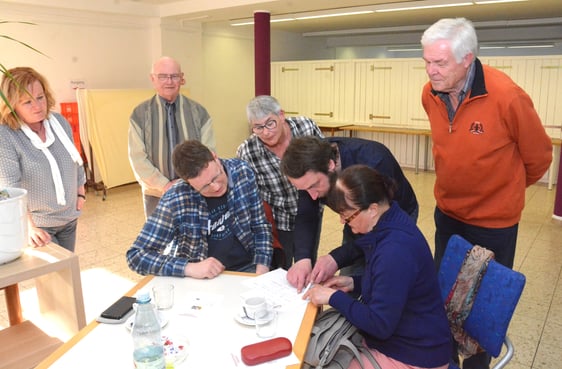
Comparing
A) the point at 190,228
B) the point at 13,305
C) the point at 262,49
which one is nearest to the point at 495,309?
the point at 190,228

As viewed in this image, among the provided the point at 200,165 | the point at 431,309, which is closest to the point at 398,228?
the point at 431,309

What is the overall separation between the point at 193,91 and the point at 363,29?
158 inches

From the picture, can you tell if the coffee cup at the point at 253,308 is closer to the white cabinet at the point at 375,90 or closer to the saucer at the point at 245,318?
the saucer at the point at 245,318

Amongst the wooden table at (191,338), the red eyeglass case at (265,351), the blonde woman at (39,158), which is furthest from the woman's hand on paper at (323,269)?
the blonde woman at (39,158)

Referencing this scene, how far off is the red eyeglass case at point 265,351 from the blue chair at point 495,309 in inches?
28.7

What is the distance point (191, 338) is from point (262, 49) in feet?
20.0

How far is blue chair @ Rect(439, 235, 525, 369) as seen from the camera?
1584 millimetres

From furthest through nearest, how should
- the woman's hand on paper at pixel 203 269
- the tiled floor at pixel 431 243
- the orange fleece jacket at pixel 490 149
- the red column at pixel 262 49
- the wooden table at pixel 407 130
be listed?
the wooden table at pixel 407 130, the red column at pixel 262 49, the tiled floor at pixel 431 243, the orange fleece jacket at pixel 490 149, the woman's hand on paper at pixel 203 269

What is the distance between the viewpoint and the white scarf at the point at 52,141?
236 centimetres

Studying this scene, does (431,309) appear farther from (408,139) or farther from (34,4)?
(408,139)

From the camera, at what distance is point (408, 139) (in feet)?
27.7

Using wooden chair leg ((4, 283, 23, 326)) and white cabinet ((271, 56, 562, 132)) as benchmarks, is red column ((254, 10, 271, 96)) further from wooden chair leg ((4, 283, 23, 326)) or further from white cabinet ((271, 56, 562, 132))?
wooden chair leg ((4, 283, 23, 326))

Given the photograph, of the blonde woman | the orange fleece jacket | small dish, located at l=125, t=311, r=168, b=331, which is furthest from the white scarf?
the orange fleece jacket

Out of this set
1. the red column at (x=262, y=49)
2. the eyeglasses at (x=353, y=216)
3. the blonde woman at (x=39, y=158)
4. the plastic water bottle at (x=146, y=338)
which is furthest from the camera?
the red column at (x=262, y=49)
